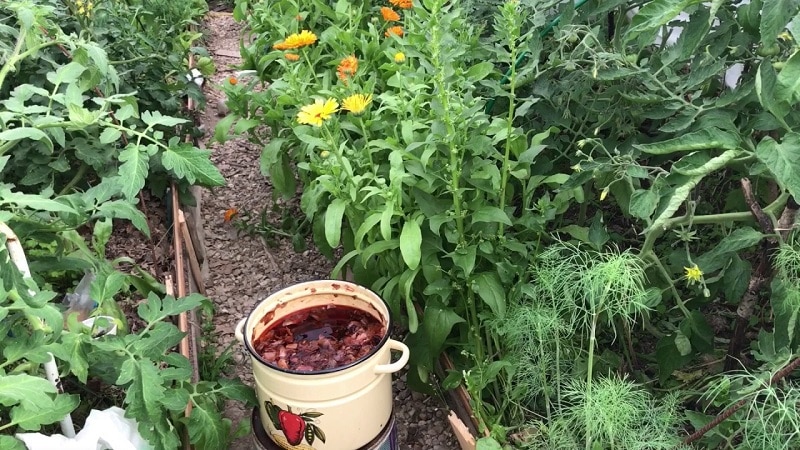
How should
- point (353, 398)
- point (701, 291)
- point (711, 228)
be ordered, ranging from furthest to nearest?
point (711, 228) < point (701, 291) < point (353, 398)

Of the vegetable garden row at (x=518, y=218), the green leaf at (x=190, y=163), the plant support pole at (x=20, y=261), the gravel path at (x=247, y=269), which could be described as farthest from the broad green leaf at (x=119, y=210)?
the gravel path at (x=247, y=269)

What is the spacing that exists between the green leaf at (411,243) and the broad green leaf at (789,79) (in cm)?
93

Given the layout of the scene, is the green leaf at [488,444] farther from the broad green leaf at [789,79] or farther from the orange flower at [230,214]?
the orange flower at [230,214]

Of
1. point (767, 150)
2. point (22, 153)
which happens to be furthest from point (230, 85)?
→ point (767, 150)

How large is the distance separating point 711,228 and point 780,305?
100cm

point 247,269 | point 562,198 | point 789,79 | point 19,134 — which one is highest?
point 789,79

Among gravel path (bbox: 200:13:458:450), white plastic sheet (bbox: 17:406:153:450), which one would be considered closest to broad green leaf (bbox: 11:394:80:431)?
white plastic sheet (bbox: 17:406:153:450)

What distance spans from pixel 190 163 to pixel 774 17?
1381 millimetres

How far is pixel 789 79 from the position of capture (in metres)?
1.21

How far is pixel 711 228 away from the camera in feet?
8.13

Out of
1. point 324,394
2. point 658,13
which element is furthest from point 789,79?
point 324,394

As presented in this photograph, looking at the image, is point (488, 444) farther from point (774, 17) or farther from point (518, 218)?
point (774, 17)

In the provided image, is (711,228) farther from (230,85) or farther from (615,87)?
(230,85)

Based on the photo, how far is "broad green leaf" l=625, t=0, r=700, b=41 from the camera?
51.8 inches
